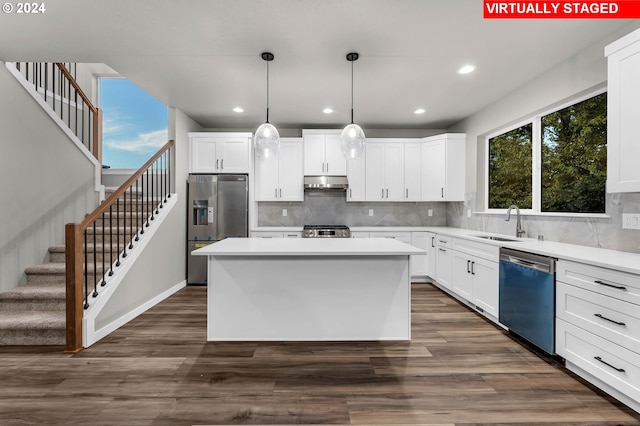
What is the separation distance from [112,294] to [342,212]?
3.67m

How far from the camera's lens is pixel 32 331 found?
2.72 metres

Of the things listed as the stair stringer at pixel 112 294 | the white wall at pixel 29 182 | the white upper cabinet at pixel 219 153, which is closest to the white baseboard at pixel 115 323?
the stair stringer at pixel 112 294

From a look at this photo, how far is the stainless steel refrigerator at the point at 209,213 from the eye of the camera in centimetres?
489

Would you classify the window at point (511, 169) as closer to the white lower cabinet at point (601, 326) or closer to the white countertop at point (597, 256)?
the white countertop at point (597, 256)

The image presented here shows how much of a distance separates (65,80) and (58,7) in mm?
3160

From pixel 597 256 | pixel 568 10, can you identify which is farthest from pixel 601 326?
pixel 568 10

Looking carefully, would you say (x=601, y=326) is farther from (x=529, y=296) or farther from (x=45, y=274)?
(x=45, y=274)

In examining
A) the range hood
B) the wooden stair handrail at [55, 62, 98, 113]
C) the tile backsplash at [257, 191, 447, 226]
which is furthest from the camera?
the tile backsplash at [257, 191, 447, 226]

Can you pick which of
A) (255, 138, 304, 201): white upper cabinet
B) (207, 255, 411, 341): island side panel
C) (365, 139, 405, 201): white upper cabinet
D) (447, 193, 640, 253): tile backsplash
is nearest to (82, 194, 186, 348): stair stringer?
(207, 255, 411, 341): island side panel

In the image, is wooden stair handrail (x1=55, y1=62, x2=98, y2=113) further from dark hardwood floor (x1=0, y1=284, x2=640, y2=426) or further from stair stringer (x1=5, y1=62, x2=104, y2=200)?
dark hardwood floor (x1=0, y1=284, x2=640, y2=426)

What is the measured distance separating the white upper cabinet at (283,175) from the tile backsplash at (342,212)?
348 millimetres

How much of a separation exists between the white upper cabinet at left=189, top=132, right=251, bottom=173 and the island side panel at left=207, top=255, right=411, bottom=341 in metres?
2.70

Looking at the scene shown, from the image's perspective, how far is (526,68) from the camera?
3.21 m

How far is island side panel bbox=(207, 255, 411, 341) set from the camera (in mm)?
2691
